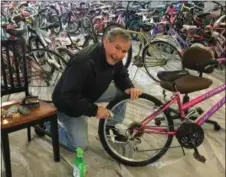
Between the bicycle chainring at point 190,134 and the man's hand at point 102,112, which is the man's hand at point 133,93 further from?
the bicycle chainring at point 190,134

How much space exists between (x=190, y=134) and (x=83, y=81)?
730 mm

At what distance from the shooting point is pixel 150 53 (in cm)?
359

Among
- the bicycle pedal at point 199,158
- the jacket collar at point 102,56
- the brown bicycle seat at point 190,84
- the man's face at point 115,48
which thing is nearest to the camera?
the man's face at point 115,48

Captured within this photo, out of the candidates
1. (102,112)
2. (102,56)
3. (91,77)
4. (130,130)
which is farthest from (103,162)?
(102,56)

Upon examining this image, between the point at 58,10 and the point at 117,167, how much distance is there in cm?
408

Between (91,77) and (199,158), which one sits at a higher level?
(91,77)

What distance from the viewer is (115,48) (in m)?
1.64

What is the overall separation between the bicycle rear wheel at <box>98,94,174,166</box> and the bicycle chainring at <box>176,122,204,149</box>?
95mm

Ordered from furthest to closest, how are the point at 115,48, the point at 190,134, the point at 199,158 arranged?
1. the point at 199,158
2. the point at 190,134
3. the point at 115,48

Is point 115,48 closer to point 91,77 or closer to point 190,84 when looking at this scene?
point 91,77

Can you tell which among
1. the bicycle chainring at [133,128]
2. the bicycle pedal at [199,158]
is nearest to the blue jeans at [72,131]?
the bicycle chainring at [133,128]

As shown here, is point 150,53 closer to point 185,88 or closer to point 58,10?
point 185,88

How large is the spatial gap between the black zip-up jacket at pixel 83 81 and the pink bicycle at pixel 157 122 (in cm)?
17

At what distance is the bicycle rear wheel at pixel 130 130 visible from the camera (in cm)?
186
